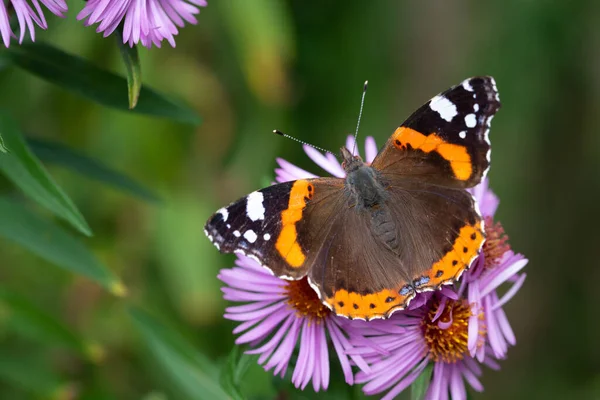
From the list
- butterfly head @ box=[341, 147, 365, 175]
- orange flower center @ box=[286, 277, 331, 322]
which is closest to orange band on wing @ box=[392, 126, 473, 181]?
butterfly head @ box=[341, 147, 365, 175]

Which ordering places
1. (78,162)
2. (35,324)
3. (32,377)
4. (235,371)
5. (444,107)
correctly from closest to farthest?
1. (235,371)
2. (444,107)
3. (78,162)
4. (35,324)
5. (32,377)

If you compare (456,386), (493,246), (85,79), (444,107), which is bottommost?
(456,386)

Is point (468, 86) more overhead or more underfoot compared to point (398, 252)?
more overhead

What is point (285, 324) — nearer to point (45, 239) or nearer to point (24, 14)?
point (45, 239)

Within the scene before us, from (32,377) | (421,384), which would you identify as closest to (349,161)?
(421,384)

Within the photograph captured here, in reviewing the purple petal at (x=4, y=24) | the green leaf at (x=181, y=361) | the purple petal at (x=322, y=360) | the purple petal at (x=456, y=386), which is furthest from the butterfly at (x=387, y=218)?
the purple petal at (x=4, y=24)
